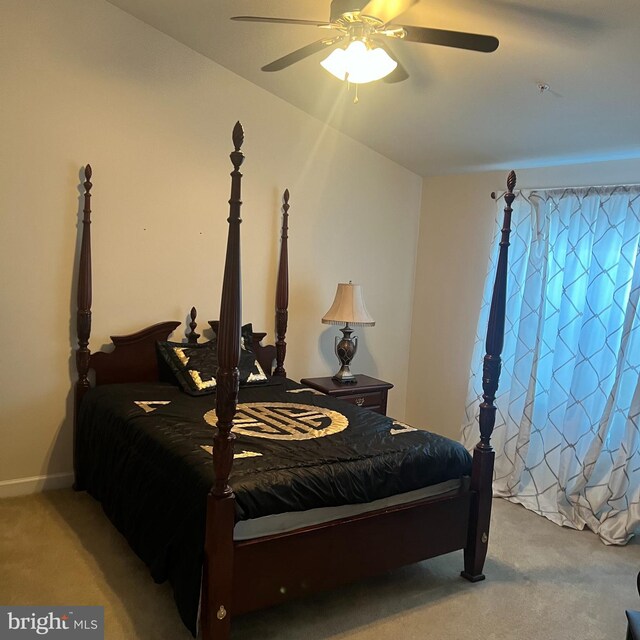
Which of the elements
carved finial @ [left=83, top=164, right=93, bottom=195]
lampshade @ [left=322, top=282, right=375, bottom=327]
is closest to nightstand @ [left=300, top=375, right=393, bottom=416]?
lampshade @ [left=322, top=282, right=375, bottom=327]

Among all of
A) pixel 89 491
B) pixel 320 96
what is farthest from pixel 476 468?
pixel 320 96

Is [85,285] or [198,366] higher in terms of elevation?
[85,285]

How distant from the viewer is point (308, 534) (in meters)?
Result: 2.27

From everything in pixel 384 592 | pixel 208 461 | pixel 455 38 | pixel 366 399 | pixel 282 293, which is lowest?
pixel 384 592

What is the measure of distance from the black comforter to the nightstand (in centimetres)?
66

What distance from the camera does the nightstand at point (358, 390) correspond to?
13.3ft

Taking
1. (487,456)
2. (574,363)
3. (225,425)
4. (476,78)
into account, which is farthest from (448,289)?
(225,425)

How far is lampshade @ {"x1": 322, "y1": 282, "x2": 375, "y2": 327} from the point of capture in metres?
4.03

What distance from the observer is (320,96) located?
3.82 m

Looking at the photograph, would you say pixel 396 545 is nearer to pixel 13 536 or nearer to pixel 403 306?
pixel 13 536

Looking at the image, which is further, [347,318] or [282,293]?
[282,293]

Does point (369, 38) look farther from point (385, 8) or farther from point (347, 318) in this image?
point (347, 318)

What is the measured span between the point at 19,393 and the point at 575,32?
3258 millimetres
